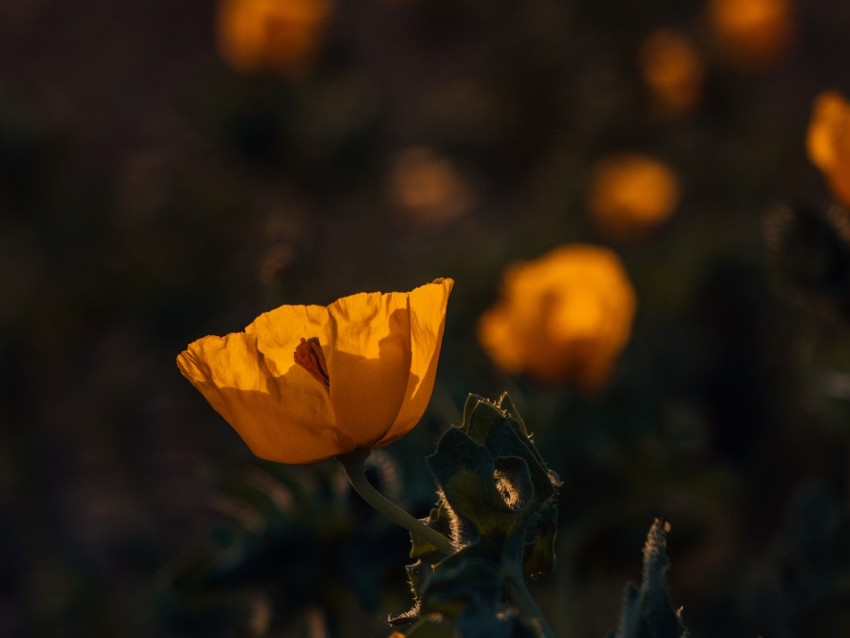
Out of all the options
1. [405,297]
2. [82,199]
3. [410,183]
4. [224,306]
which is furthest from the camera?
[410,183]

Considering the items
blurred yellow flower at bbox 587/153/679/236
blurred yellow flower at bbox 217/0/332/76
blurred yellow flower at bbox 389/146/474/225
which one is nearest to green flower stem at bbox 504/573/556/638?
blurred yellow flower at bbox 587/153/679/236

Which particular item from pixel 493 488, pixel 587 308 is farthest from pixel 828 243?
pixel 493 488

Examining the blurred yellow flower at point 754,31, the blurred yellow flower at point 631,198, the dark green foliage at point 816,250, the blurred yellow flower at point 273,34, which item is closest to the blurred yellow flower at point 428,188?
the blurred yellow flower at point 754,31

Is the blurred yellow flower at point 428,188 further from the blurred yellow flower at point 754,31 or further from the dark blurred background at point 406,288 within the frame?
the blurred yellow flower at point 754,31

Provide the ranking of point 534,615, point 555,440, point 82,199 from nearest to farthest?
point 534,615, point 555,440, point 82,199

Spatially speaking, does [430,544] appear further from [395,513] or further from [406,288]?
[406,288]

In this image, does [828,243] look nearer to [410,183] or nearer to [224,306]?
[224,306]

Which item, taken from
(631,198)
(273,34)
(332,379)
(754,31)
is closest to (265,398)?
(332,379)
